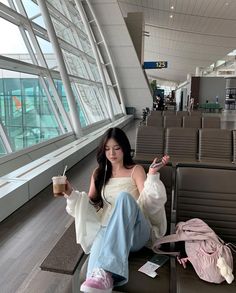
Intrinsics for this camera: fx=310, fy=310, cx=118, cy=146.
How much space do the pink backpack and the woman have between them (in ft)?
0.40

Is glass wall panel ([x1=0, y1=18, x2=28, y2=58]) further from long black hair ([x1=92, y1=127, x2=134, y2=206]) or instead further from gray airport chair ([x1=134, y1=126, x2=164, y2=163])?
long black hair ([x1=92, y1=127, x2=134, y2=206])

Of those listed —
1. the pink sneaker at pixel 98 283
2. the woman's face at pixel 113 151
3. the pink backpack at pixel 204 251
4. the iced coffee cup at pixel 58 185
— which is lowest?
the pink sneaker at pixel 98 283

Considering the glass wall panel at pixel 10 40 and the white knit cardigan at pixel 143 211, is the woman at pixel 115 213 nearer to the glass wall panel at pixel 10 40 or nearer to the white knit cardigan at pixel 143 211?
the white knit cardigan at pixel 143 211

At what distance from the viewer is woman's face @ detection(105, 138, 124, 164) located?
2109 mm

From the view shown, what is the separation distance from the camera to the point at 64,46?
30.0ft

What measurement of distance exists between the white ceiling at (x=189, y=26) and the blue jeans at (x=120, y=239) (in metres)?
15.2

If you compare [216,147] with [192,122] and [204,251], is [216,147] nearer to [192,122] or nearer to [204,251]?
[192,122]

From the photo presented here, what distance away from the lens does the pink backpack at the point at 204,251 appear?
1526 millimetres

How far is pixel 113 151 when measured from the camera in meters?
2.11

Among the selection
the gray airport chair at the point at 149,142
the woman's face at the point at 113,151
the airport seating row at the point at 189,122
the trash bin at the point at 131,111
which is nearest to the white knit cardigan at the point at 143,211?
the woman's face at the point at 113,151

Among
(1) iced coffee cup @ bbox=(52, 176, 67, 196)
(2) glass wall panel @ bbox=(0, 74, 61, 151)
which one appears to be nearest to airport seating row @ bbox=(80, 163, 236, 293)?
(1) iced coffee cup @ bbox=(52, 176, 67, 196)

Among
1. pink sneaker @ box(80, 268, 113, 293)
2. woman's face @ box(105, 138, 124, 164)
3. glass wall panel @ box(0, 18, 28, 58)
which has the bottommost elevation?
pink sneaker @ box(80, 268, 113, 293)

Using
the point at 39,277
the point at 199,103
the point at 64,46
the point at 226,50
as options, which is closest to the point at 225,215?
the point at 39,277

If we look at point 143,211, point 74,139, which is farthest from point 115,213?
point 74,139
